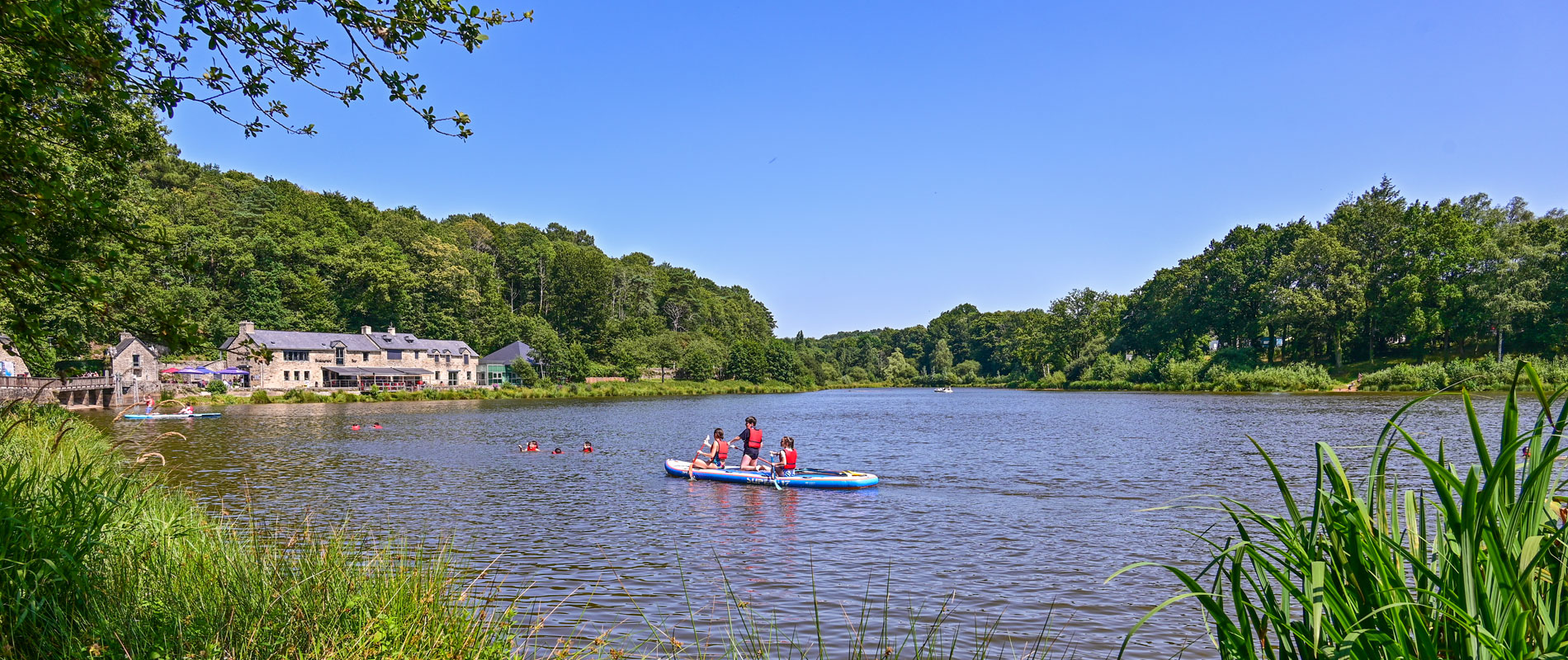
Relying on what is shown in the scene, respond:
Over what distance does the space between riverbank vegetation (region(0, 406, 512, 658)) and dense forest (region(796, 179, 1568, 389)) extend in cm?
6574

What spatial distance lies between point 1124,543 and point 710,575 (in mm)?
6092

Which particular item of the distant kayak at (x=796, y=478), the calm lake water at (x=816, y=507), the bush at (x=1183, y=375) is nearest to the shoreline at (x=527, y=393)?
the calm lake water at (x=816, y=507)

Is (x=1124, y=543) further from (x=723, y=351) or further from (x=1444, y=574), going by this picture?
(x=723, y=351)

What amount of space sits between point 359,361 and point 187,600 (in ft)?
240

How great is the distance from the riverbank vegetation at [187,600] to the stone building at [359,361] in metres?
62.4

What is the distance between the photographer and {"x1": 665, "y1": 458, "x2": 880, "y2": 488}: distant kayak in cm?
1861

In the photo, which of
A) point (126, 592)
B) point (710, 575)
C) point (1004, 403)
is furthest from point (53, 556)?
point (1004, 403)

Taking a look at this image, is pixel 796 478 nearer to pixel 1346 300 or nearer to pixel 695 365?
pixel 1346 300

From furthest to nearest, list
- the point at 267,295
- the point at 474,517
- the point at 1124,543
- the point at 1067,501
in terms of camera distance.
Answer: the point at 267,295 → the point at 1067,501 → the point at 474,517 → the point at 1124,543

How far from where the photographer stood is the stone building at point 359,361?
6494cm

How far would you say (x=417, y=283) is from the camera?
8406 cm

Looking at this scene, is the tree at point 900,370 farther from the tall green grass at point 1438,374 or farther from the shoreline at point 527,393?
the tall green grass at point 1438,374

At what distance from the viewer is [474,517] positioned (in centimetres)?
1512

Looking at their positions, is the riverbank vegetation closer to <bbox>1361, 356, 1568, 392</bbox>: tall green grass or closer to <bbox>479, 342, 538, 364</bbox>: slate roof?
<bbox>1361, 356, 1568, 392</bbox>: tall green grass
